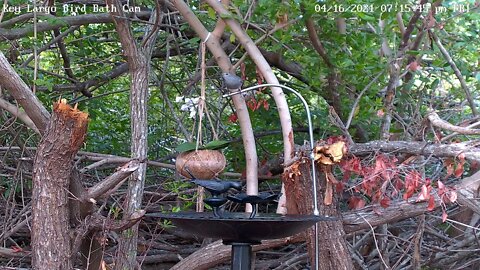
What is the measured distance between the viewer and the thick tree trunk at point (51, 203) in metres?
2.50

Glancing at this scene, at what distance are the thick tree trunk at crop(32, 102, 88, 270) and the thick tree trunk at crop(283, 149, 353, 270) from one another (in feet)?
2.99

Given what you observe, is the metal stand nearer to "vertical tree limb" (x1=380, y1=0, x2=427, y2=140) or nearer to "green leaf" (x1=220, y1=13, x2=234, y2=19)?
"green leaf" (x1=220, y1=13, x2=234, y2=19)

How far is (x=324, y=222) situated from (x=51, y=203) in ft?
3.81

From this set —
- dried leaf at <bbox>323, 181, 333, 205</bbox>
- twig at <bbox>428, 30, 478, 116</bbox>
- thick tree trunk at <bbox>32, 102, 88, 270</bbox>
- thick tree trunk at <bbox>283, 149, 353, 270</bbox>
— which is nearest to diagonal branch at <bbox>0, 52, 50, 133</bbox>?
thick tree trunk at <bbox>32, 102, 88, 270</bbox>

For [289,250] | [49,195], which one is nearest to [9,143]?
[49,195]

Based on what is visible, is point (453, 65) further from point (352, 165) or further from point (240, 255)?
point (240, 255)

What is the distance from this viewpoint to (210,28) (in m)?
3.93

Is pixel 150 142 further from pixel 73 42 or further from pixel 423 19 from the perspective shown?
pixel 423 19

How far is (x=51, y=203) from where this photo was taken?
101 inches

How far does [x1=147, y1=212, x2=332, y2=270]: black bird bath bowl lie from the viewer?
6.15 ft

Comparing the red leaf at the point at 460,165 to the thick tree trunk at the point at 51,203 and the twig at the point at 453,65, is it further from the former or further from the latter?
the thick tree trunk at the point at 51,203

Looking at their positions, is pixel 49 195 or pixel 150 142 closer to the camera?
pixel 49 195

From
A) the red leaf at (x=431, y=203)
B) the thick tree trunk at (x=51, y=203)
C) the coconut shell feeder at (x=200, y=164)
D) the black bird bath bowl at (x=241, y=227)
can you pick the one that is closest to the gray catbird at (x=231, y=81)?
the coconut shell feeder at (x=200, y=164)

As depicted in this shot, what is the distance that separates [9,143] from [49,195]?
1.42m
